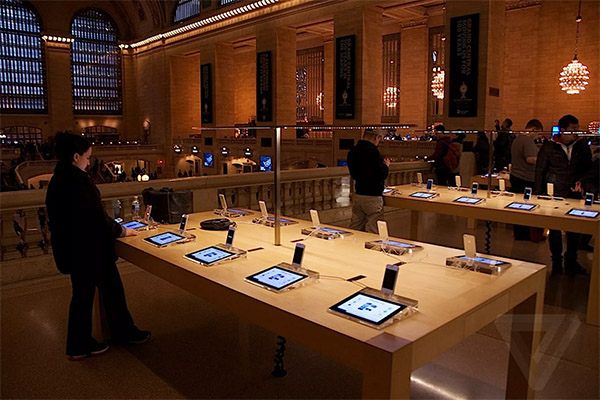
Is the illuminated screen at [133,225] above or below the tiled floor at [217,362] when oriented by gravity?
above

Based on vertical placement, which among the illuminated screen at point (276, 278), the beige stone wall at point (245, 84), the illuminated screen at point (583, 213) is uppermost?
the beige stone wall at point (245, 84)

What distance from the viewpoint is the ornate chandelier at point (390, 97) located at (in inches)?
890

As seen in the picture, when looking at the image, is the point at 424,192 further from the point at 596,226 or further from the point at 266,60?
the point at 266,60

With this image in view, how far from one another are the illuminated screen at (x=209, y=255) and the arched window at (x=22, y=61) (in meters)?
31.5

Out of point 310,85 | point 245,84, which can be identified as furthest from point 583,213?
point 245,84

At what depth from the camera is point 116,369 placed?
320 cm

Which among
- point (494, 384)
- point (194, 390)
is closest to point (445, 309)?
point (494, 384)

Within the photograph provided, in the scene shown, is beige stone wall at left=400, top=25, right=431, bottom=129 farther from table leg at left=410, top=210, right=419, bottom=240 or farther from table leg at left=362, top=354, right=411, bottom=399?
table leg at left=362, top=354, right=411, bottom=399

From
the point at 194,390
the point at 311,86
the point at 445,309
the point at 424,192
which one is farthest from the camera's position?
the point at 311,86

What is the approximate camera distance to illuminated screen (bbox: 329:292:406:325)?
2.01 metres

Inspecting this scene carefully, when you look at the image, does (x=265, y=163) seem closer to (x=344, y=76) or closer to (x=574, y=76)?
(x=344, y=76)

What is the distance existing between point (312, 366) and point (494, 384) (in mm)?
1149

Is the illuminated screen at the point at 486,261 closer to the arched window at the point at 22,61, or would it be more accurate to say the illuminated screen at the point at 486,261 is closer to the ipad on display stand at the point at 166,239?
the ipad on display stand at the point at 166,239

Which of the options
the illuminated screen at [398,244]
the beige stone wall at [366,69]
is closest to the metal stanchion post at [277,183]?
the illuminated screen at [398,244]
